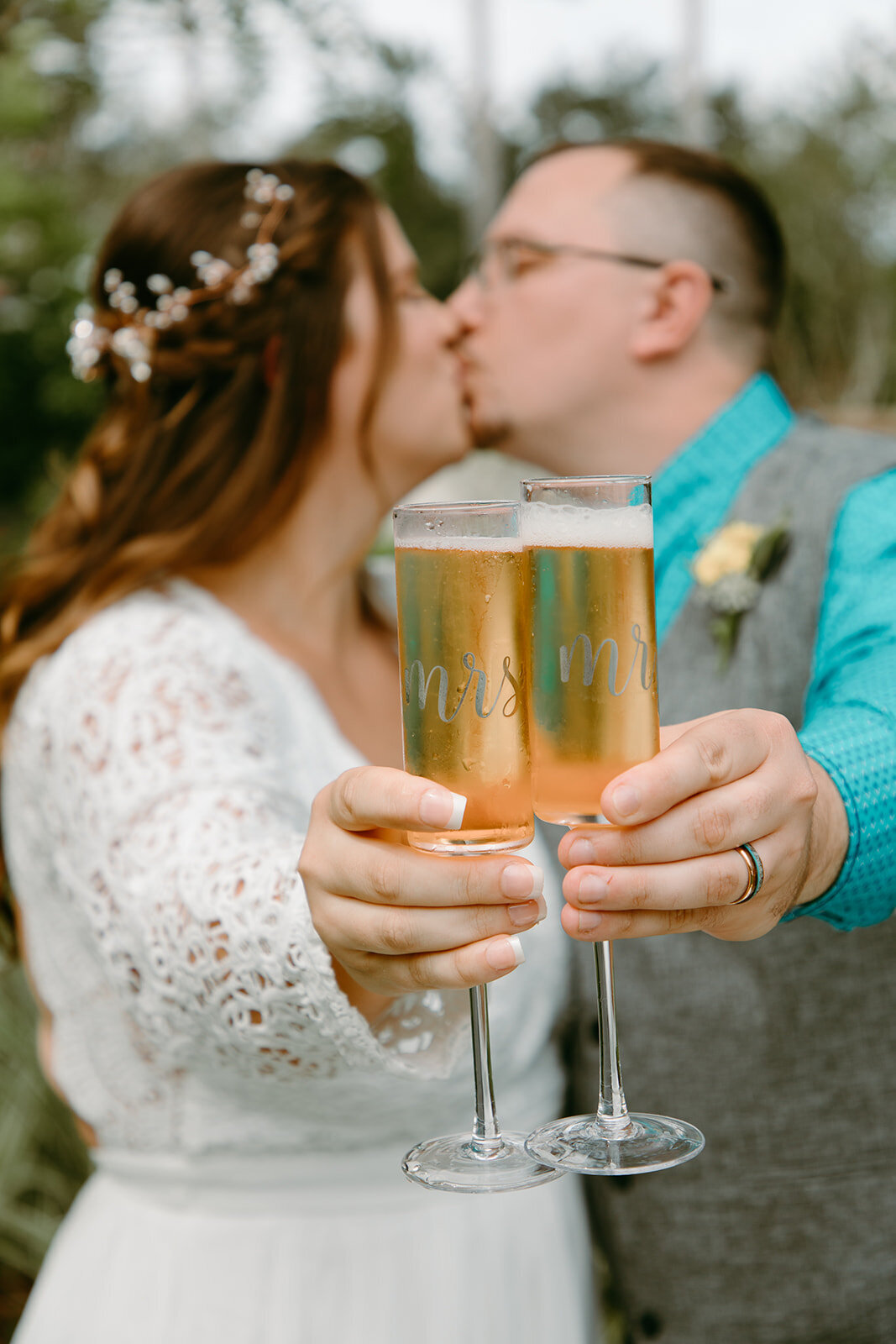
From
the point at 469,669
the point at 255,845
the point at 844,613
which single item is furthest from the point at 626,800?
the point at 844,613

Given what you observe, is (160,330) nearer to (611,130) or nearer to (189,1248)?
(189,1248)

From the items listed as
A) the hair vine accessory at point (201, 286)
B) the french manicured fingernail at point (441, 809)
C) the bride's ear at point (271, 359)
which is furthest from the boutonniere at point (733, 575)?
the french manicured fingernail at point (441, 809)

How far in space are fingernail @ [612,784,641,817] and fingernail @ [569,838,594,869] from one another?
0.08 meters

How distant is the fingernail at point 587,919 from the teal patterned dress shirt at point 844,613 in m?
0.37

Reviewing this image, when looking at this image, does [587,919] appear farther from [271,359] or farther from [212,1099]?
[271,359]

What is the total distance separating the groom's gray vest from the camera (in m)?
2.11

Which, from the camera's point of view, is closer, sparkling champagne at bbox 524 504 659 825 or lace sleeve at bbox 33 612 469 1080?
sparkling champagne at bbox 524 504 659 825

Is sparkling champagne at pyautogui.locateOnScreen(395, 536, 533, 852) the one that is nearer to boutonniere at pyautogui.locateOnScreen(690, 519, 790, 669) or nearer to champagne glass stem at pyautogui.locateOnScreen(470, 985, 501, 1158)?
champagne glass stem at pyautogui.locateOnScreen(470, 985, 501, 1158)

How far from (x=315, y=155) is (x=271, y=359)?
2998 mm

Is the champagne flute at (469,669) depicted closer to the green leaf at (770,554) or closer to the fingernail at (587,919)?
the fingernail at (587,919)

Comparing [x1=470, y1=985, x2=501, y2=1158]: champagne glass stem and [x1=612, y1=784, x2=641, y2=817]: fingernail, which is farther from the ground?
[x1=612, y1=784, x2=641, y2=817]: fingernail

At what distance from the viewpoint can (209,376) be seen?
2.45m

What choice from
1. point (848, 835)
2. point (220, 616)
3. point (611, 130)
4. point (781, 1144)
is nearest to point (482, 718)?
point (848, 835)

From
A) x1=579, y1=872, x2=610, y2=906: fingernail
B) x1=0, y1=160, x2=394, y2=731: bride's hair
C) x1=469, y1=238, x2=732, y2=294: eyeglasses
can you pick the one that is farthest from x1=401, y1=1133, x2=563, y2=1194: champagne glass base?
x1=469, y1=238, x2=732, y2=294: eyeglasses
